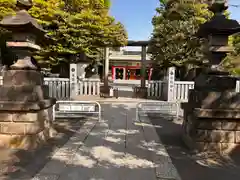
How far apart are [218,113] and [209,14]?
8.77 metres

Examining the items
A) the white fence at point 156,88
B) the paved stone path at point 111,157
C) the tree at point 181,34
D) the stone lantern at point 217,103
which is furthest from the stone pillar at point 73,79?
the stone lantern at point 217,103

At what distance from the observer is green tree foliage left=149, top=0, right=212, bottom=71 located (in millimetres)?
11141

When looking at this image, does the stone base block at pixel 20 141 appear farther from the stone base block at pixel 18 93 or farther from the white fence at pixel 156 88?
the white fence at pixel 156 88

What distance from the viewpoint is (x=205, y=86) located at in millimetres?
4457

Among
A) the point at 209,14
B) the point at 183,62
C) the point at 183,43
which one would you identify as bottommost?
the point at 183,62

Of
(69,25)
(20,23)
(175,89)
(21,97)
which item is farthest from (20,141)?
(175,89)

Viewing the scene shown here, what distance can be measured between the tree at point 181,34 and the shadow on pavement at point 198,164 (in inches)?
282

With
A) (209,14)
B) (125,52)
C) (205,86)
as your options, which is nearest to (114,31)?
(209,14)

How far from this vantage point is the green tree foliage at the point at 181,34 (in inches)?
439

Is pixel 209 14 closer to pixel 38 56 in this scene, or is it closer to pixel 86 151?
pixel 38 56

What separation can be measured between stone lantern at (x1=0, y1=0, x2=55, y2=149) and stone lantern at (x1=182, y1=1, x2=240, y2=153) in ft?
10.4

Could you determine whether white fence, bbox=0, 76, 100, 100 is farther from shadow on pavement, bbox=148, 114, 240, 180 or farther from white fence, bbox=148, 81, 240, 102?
shadow on pavement, bbox=148, 114, 240, 180

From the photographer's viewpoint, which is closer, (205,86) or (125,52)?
(205,86)

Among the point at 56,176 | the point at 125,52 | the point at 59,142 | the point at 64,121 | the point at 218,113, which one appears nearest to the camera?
the point at 56,176
